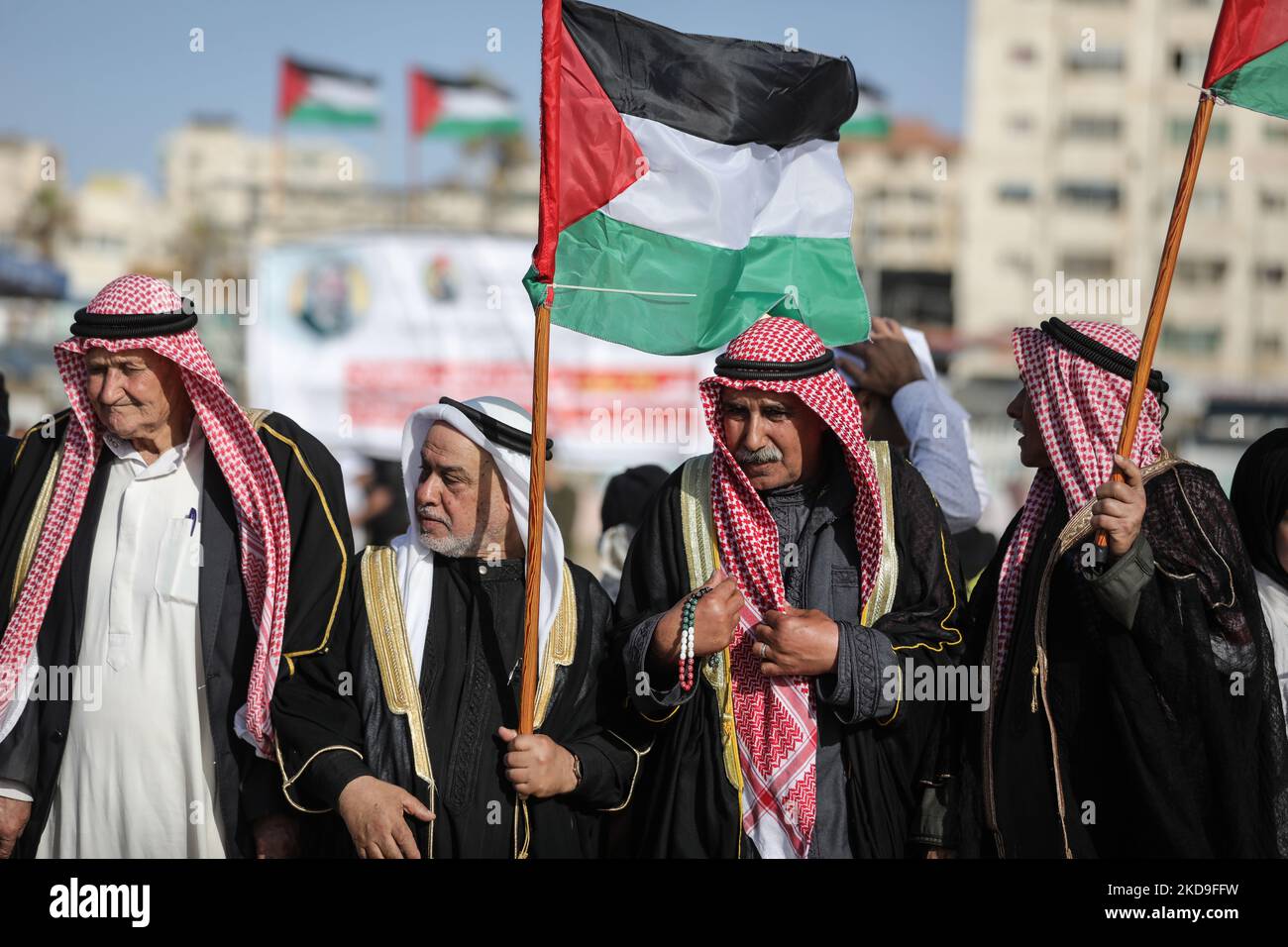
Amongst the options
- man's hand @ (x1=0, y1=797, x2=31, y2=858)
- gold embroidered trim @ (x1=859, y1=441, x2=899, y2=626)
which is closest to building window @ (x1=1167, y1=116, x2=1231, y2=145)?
gold embroidered trim @ (x1=859, y1=441, x2=899, y2=626)

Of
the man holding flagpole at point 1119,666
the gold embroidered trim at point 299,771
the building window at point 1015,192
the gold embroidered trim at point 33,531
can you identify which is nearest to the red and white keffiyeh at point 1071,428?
the man holding flagpole at point 1119,666

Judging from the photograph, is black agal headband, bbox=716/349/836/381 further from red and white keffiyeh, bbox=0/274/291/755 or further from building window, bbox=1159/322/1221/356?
building window, bbox=1159/322/1221/356

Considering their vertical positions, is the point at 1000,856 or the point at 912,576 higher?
the point at 912,576

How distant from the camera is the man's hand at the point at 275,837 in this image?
11.2 feet

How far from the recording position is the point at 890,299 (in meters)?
29.5

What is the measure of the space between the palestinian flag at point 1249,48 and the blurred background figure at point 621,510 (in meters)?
2.59

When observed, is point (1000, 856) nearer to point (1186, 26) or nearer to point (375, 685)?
point (375, 685)

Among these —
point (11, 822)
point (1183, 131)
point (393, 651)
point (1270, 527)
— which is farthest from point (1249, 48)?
point (1183, 131)

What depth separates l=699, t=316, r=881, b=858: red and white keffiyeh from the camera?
11.0ft

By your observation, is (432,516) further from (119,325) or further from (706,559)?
(119,325)

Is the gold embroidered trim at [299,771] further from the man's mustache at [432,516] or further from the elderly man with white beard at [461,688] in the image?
the man's mustache at [432,516]

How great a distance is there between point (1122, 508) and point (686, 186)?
1.46m

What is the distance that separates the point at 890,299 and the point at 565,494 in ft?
60.6

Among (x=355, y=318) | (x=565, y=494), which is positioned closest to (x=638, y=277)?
(x=565, y=494)
